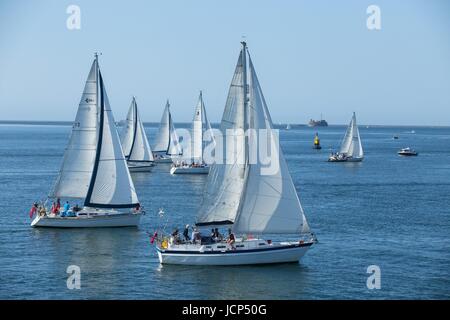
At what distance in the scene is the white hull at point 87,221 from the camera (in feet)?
202

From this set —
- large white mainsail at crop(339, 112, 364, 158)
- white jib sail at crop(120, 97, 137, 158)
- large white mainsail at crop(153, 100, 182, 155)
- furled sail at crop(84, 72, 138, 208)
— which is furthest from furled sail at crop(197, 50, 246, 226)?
large white mainsail at crop(339, 112, 364, 158)

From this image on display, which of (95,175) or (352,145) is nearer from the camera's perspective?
(95,175)

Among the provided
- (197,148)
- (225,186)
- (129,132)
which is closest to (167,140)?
(129,132)

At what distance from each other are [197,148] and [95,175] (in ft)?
180

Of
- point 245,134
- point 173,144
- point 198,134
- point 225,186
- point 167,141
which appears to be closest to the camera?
point 245,134

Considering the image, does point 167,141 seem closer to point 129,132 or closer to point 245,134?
point 129,132

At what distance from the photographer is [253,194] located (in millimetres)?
48406

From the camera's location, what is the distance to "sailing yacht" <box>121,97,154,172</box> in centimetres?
11631

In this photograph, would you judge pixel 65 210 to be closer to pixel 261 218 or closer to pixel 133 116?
pixel 261 218

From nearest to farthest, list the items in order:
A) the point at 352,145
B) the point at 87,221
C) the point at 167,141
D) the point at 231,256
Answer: the point at 231,256, the point at 87,221, the point at 167,141, the point at 352,145

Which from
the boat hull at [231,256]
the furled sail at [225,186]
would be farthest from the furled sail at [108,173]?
the furled sail at [225,186]

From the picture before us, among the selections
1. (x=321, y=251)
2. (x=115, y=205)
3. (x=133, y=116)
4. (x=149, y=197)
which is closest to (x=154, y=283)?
(x=321, y=251)

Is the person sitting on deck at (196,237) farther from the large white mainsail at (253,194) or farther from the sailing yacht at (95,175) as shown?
the sailing yacht at (95,175)

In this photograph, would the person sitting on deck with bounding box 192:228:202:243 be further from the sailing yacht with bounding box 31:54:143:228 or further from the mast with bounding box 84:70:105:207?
the mast with bounding box 84:70:105:207
